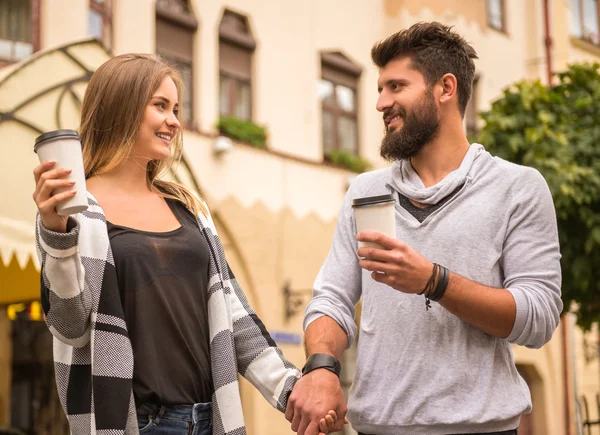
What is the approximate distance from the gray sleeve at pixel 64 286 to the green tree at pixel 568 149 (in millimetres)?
5731

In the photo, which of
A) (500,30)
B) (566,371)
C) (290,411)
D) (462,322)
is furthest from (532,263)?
(500,30)

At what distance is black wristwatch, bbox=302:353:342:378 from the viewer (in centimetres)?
288

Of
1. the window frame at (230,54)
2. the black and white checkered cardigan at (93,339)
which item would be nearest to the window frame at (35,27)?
the window frame at (230,54)

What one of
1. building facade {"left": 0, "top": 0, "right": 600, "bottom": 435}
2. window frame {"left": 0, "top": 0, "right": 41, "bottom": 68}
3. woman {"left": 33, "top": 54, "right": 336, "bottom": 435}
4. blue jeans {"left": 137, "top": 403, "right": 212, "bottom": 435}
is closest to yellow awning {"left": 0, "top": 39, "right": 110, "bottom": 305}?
building facade {"left": 0, "top": 0, "right": 600, "bottom": 435}

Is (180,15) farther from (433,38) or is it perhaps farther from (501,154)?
(433,38)

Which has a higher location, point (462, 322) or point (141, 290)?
point (141, 290)

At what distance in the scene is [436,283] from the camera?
8.60ft

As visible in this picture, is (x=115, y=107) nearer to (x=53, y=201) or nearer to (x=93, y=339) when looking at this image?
(x=53, y=201)

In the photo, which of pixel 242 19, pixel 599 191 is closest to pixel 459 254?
pixel 599 191

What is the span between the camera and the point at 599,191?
812 cm

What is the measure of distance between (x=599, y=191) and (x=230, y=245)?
639cm

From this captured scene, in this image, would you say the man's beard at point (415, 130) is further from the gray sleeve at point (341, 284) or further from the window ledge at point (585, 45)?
the window ledge at point (585, 45)

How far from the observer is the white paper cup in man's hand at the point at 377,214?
250cm

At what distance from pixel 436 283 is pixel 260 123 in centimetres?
1136
